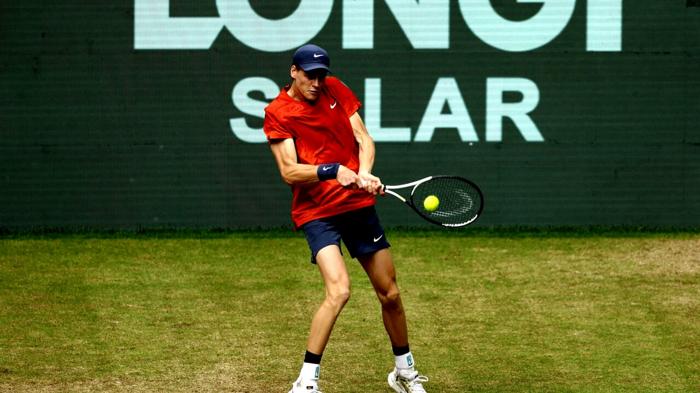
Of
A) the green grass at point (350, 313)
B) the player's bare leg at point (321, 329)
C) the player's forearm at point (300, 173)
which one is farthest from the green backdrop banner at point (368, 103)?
the player's bare leg at point (321, 329)

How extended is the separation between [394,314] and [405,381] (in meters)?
0.40

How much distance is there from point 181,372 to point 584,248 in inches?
223

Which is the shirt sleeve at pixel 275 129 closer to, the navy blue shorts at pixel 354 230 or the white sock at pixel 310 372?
the navy blue shorts at pixel 354 230

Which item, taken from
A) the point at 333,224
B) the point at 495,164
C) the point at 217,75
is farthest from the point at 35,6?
the point at 333,224

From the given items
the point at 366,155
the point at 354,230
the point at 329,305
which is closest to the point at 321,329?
the point at 329,305

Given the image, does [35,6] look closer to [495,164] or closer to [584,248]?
[495,164]

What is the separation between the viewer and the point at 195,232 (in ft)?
42.3

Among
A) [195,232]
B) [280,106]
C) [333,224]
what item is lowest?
[195,232]

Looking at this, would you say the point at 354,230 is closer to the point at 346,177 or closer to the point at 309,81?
the point at 346,177

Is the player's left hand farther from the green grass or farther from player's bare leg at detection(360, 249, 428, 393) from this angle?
the green grass

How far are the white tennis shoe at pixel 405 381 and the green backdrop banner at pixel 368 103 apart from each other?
594 centimetres

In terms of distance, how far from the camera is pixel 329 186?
678 cm

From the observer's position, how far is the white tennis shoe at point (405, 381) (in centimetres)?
687

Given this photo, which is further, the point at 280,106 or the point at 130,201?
the point at 130,201
